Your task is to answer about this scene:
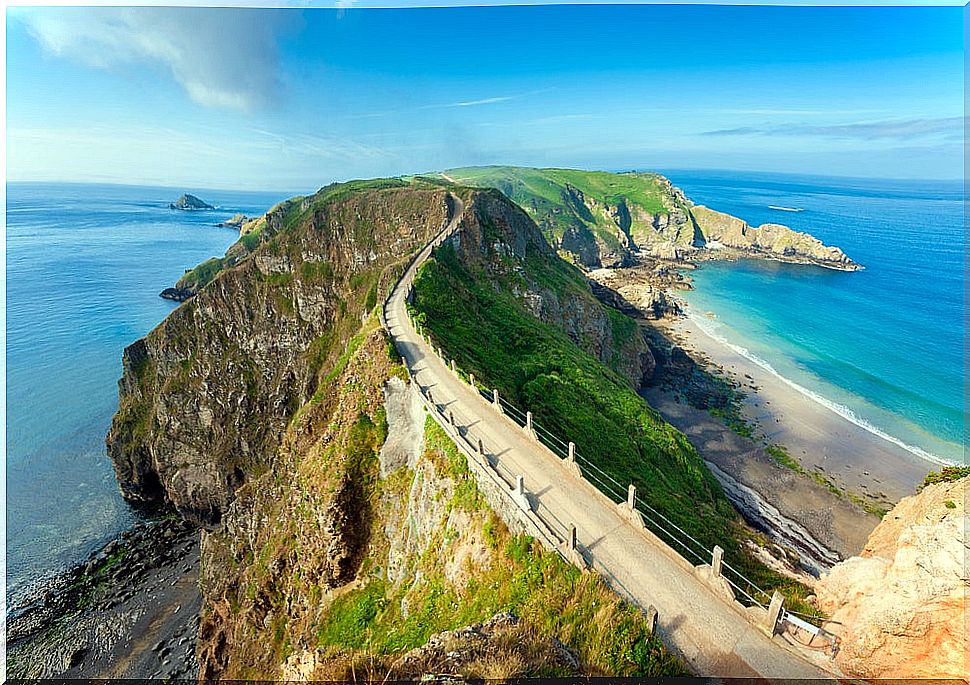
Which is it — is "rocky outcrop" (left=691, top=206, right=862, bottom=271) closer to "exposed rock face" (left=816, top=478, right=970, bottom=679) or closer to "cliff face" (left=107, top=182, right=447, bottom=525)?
"cliff face" (left=107, top=182, right=447, bottom=525)

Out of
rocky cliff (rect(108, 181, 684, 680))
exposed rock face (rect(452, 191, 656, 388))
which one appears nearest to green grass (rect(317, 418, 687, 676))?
rocky cliff (rect(108, 181, 684, 680))

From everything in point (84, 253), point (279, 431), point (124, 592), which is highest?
point (84, 253)

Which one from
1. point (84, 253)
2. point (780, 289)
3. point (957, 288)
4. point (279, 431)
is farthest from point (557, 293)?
point (84, 253)

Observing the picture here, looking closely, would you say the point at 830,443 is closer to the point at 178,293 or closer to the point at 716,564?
the point at 716,564

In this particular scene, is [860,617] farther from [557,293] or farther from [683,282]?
[683,282]

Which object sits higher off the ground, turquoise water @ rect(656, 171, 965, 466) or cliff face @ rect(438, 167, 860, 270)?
cliff face @ rect(438, 167, 860, 270)

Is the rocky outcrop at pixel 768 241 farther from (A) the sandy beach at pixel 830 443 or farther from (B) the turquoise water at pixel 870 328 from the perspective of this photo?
(A) the sandy beach at pixel 830 443

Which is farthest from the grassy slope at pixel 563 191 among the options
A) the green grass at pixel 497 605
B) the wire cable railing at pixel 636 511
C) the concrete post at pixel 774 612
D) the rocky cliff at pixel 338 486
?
the concrete post at pixel 774 612
